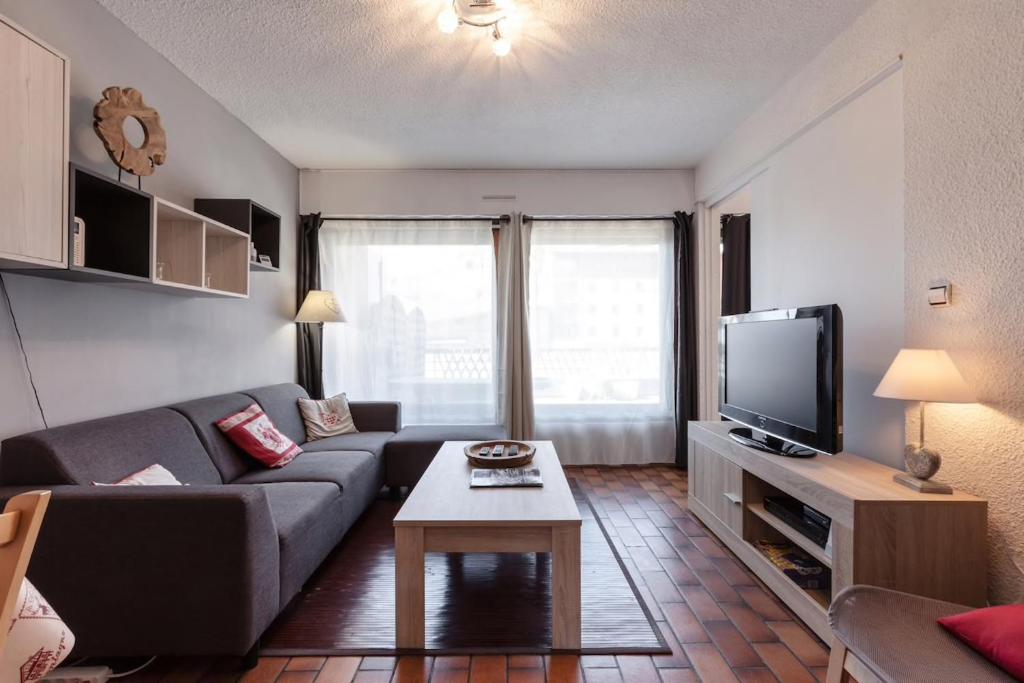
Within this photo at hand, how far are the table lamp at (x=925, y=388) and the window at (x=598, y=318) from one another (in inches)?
99.4

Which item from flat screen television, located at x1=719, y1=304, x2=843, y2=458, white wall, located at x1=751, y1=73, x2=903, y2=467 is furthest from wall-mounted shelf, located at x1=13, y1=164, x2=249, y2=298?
white wall, located at x1=751, y1=73, x2=903, y2=467

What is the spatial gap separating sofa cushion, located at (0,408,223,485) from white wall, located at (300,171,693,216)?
98.1 inches

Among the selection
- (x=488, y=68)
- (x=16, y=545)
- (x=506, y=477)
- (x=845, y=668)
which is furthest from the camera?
(x=488, y=68)

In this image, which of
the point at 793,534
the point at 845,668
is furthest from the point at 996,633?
the point at 793,534

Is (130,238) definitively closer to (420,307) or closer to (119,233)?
(119,233)

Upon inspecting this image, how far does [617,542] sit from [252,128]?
3.69m

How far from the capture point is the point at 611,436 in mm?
4191

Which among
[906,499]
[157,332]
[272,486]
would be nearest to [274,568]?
[272,486]

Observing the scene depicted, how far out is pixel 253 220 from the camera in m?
3.18

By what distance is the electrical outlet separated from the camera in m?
1.49

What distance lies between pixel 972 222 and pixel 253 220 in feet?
12.3

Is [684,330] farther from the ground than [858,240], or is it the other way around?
[858,240]

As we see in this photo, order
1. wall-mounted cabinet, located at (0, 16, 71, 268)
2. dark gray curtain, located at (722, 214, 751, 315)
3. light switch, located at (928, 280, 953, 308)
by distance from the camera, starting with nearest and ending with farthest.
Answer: wall-mounted cabinet, located at (0, 16, 71, 268)
light switch, located at (928, 280, 953, 308)
dark gray curtain, located at (722, 214, 751, 315)

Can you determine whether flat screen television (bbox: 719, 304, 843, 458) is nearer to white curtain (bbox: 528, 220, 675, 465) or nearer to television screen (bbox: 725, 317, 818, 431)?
television screen (bbox: 725, 317, 818, 431)
